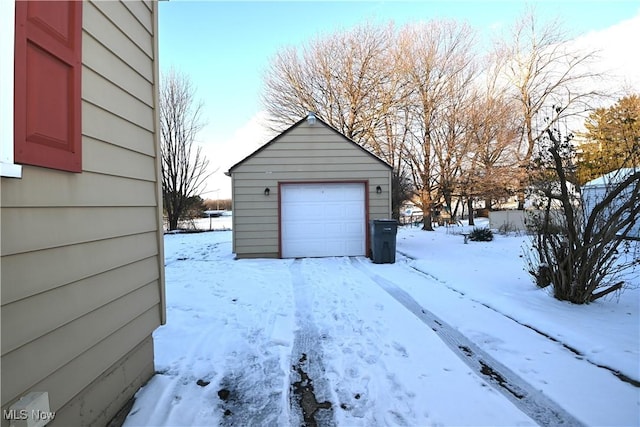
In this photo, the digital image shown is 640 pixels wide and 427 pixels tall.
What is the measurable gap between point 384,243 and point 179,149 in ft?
44.1

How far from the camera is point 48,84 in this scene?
157 cm

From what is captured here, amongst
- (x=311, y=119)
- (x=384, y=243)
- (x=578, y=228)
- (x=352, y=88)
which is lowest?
(x=384, y=243)

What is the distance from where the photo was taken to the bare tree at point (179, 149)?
56.1 feet

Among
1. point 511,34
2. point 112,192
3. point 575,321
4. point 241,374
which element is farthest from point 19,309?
point 511,34

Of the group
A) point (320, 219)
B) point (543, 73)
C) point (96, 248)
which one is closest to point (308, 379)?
point (96, 248)

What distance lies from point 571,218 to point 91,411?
5176mm

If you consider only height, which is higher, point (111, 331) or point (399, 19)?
point (399, 19)

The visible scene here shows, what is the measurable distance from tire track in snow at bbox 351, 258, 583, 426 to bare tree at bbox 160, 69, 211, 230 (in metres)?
15.7

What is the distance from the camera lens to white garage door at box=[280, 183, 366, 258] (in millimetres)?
8898

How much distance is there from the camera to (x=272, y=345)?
3.25m

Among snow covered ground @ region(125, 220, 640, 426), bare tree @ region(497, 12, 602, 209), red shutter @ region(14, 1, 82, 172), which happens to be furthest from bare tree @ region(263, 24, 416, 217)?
red shutter @ region(14, 1, 82, 172)

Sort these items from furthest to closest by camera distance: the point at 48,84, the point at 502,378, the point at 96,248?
the point at 502,378
the point at 96,248
the point at 48,84

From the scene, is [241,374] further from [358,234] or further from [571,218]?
[358,234]

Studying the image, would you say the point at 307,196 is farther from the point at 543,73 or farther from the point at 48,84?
the point at 543,73
